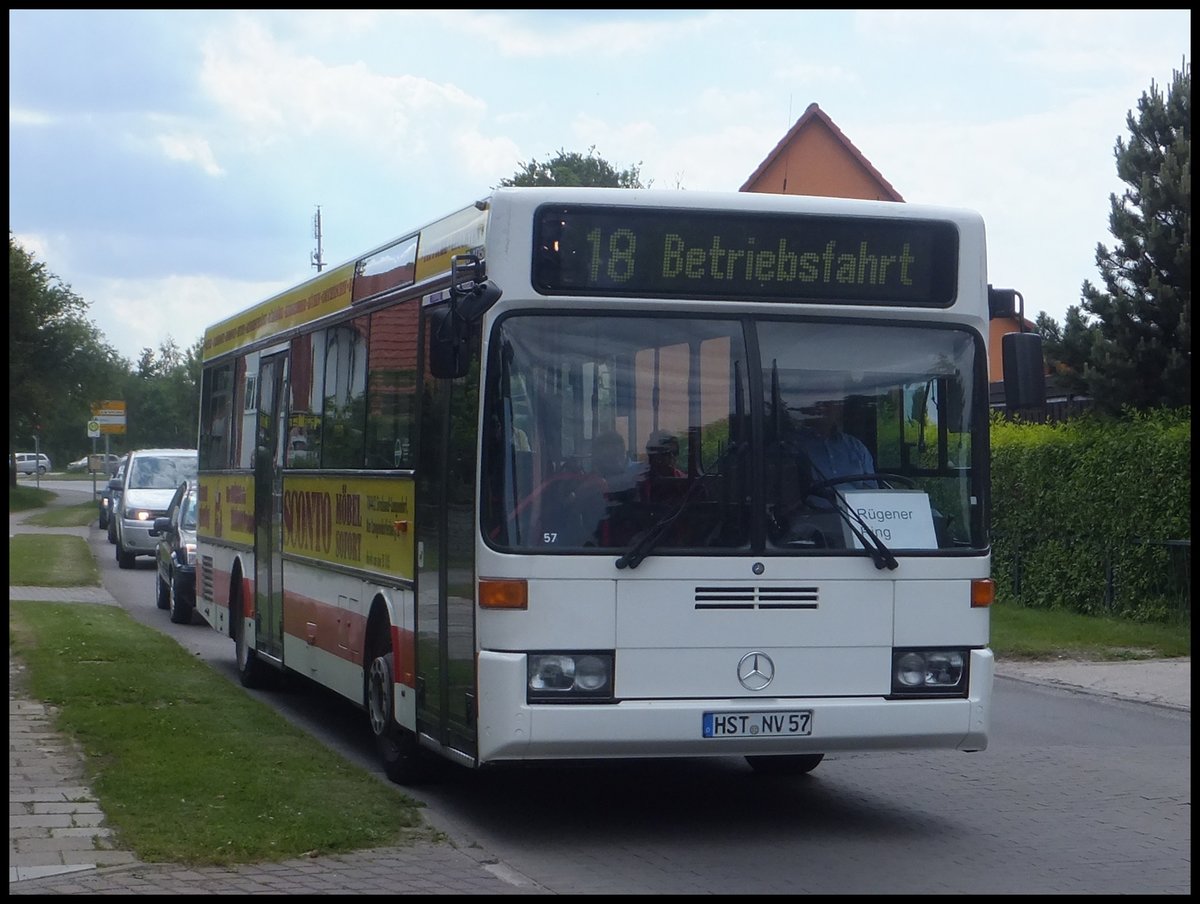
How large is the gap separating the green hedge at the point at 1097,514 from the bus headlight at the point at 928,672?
440 inches

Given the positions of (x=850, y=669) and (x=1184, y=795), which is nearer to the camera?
(x=850, y=669)

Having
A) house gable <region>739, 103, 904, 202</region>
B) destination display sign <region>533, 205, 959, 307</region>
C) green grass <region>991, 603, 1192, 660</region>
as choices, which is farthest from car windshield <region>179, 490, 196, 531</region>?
house gable <region>739, 103, 904, 202</region>

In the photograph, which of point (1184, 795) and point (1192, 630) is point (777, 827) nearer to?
point (1184, 795)

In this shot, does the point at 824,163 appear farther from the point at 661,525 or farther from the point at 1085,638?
the point at 661,525

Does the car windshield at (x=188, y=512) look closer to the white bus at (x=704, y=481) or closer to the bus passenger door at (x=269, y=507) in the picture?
the bus passenger door at (x=269, y=507)

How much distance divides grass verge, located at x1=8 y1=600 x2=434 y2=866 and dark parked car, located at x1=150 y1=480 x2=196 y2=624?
598cm

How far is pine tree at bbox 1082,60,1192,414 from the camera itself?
21.7 m

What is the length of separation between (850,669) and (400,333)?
335 cm

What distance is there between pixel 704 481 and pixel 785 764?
9.29 feet

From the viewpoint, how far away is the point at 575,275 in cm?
844

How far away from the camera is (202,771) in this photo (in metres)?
9.78

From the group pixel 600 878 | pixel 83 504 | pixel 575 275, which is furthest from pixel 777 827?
pixel 83 504

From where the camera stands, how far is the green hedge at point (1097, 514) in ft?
63.6

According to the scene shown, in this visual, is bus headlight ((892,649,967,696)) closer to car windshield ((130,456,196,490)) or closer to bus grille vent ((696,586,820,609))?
bus grille vent ((696,586,820,609))
